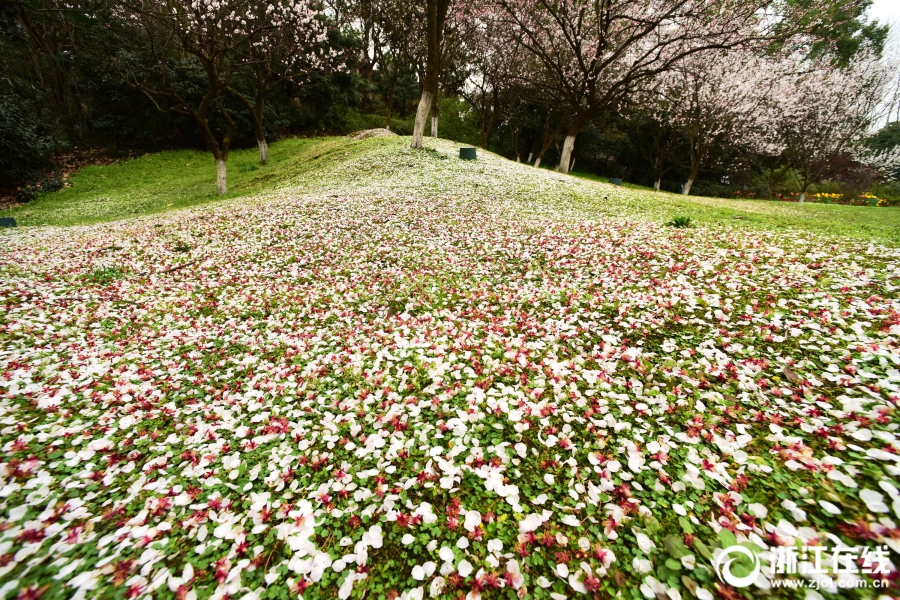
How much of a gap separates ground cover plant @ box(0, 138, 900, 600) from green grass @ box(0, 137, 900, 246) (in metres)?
5.31

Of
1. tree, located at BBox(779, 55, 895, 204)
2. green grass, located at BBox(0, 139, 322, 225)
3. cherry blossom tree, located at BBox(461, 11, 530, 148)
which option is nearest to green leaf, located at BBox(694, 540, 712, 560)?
green grass, located at BBox(0, 139, 322, 225)

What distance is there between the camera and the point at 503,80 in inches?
1422

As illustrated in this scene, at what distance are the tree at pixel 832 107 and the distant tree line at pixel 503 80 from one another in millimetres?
163

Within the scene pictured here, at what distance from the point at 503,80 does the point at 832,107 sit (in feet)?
89.5

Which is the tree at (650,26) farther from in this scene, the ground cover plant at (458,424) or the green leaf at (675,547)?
the green leaf at (675,547)

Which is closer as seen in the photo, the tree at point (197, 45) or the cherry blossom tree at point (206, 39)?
the tree at point (197, 45)

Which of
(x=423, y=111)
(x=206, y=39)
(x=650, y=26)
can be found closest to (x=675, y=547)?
(x=423, y=111)

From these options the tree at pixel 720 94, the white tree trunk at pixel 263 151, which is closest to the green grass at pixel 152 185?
the white tree trunk at pixel 263 151

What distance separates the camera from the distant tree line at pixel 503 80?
20.2 meters

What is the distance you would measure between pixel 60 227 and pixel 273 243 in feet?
43.3

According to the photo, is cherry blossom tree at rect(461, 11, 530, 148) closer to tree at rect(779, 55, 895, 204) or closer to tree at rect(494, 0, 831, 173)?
tree at rect(494, 0, 831, 173)

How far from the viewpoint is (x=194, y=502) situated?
3.84 m

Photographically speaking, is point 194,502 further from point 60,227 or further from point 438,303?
point 60,227

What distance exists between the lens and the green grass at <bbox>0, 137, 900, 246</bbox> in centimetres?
1424
